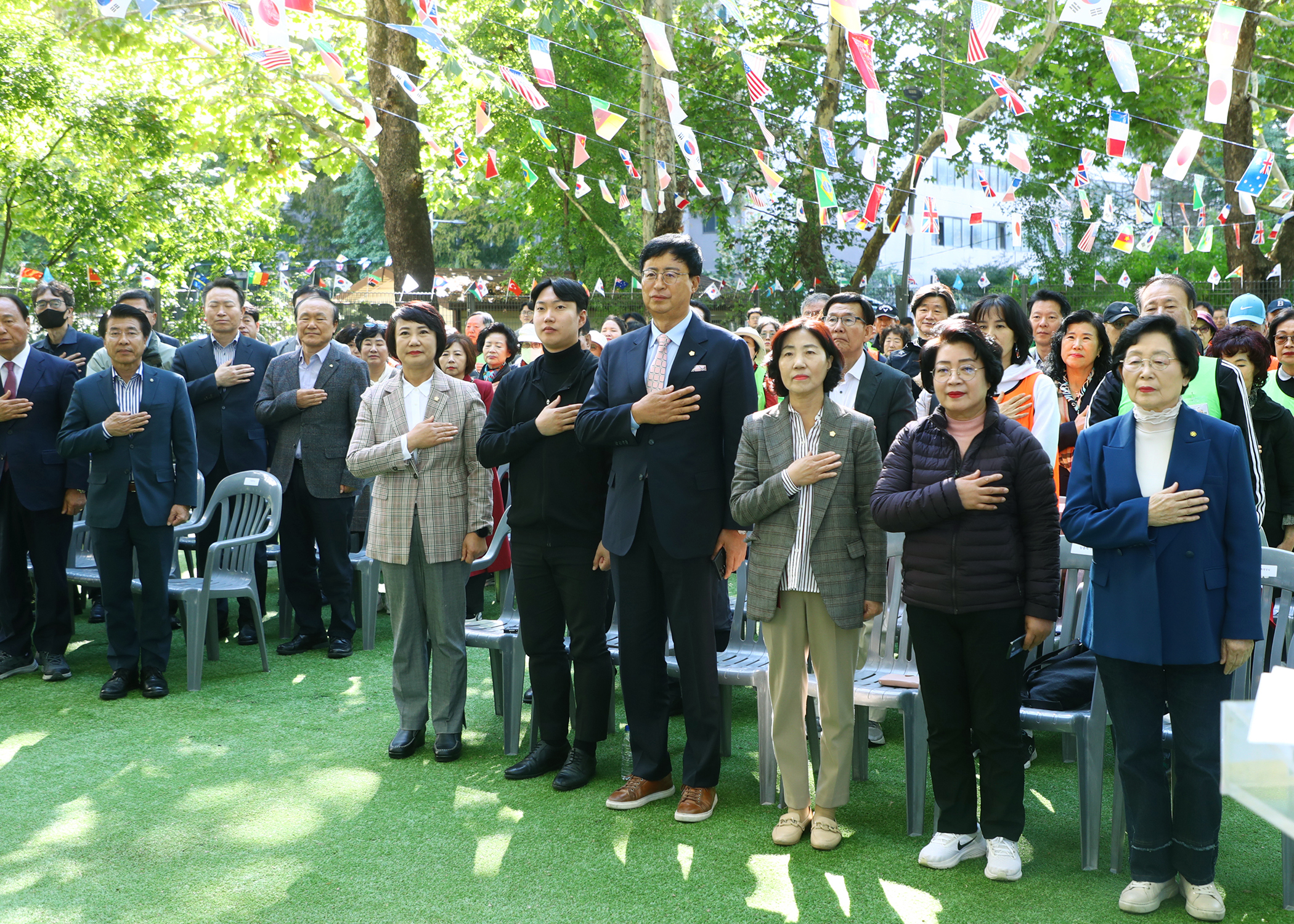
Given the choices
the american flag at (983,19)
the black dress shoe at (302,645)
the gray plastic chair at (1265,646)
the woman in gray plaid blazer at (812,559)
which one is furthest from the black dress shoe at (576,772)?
the american flag at (983,19)

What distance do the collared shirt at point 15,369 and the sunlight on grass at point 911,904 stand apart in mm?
5079

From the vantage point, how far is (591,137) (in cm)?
2011

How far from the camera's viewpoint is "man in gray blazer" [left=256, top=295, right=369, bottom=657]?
627 centimetres

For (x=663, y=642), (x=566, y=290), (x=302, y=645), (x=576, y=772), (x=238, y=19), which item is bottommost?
(x=576, y=772)

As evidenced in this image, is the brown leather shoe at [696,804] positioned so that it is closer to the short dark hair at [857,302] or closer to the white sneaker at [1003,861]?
the white sneaker at [1003,861]

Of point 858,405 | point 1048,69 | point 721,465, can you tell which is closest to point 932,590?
point 721,465

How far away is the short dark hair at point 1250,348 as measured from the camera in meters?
4.89

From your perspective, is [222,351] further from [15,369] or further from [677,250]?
[677,250]

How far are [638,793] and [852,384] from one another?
197 cm

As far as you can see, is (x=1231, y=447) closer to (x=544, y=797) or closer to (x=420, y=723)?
(x=544, y=797)

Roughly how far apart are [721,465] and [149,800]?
2.54 meters

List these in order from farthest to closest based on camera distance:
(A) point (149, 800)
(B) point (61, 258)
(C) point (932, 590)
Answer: (B) point (61, 258) < (A) point (149, 800) < (C) point (932, 590)

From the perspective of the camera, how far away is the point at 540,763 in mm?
4344

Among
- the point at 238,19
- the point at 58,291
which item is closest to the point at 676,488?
the point at 58,291
